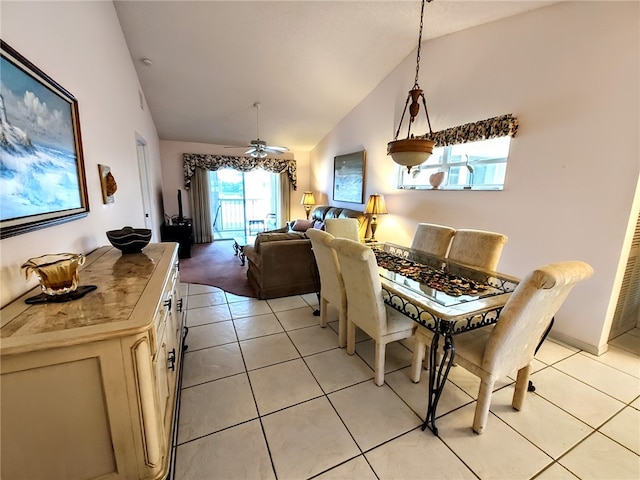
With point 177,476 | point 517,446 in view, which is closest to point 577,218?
point 517,446

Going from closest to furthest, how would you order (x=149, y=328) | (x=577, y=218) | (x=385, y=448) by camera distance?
(x=149, y=328), (x=385, y=448), (x=577, y=218)

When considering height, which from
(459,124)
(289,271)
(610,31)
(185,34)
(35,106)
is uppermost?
(185,34)

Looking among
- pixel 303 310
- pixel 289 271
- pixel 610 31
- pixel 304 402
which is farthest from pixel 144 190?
pixel 610 31

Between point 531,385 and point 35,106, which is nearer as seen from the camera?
point 35,106

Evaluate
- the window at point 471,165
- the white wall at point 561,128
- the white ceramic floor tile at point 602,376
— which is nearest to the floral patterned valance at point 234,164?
the window at point 471,165

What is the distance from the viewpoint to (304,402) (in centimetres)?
176

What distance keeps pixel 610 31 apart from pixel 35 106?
3.69m

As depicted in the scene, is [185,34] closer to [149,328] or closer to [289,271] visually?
[289,271]

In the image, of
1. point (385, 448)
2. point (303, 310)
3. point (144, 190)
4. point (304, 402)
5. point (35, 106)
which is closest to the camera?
point (35, 106)

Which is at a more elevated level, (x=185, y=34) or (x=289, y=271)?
(x=185, y=34)

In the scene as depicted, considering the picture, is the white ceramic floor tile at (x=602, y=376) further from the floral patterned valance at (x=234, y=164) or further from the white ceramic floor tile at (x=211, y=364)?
the floral patterned valance at (x=234, y=164)

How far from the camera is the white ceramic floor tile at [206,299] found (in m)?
3.15

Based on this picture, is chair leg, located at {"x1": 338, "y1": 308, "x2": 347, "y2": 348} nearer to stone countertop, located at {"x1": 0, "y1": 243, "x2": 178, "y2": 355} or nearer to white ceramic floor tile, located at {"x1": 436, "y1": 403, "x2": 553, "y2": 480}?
white ceramic floor tile, located at {"x1": 436, "y1": 403, "x2": 553, "y2": 480}

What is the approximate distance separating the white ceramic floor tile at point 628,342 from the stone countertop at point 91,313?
3608 mm
